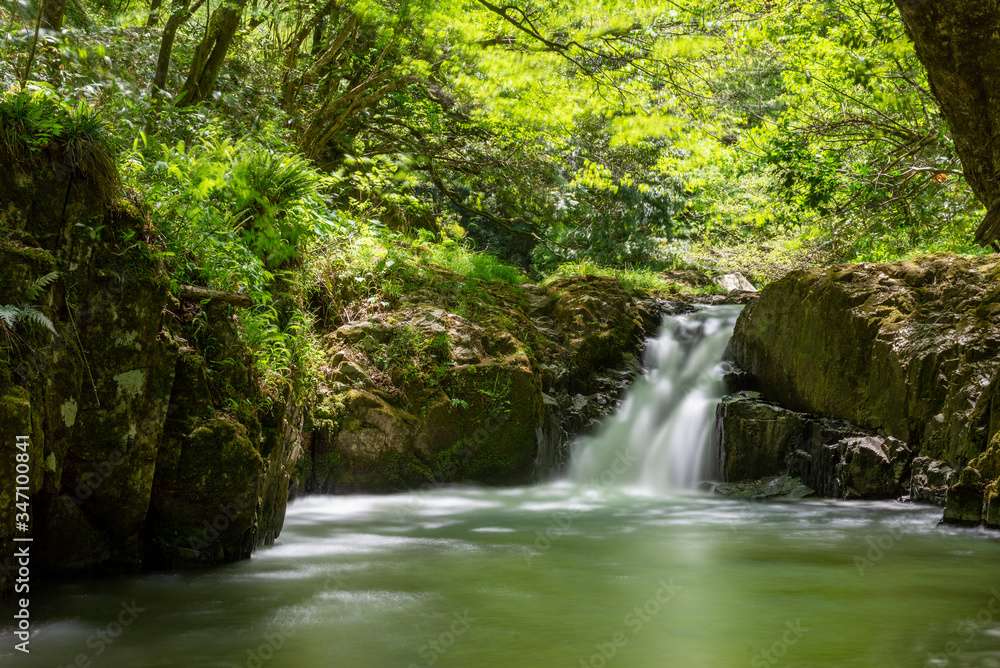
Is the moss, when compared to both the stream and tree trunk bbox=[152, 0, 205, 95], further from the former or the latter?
tree trunk bbox=[152, 0, 205, 95]

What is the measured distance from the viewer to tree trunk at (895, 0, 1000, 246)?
4.16 metres

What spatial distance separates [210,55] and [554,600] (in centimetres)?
813

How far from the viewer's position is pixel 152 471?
4586mm

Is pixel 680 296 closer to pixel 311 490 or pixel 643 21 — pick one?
pixel 643 21

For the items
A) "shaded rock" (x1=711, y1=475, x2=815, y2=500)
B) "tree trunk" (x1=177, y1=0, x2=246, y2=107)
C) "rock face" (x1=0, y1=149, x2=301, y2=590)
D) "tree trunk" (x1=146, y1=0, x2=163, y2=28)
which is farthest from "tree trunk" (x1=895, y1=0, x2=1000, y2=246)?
"tree trunk" (x1=146, y1=0, x2=163, y2=28)

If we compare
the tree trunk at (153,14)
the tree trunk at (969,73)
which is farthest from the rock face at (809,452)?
the tree trunk at (153,14)

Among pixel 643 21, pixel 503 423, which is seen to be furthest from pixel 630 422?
pixel 643 21

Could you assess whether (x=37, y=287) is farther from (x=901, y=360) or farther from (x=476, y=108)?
(x=476, y=108)

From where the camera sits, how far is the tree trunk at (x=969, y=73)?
4164 millimetres

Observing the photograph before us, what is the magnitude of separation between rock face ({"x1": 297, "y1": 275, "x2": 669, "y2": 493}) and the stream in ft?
1.79

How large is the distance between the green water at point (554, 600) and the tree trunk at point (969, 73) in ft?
7.64

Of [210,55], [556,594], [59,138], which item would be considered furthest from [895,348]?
[210,55]

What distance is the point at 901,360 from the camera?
819 cm

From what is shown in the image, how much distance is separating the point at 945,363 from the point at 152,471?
741cm
